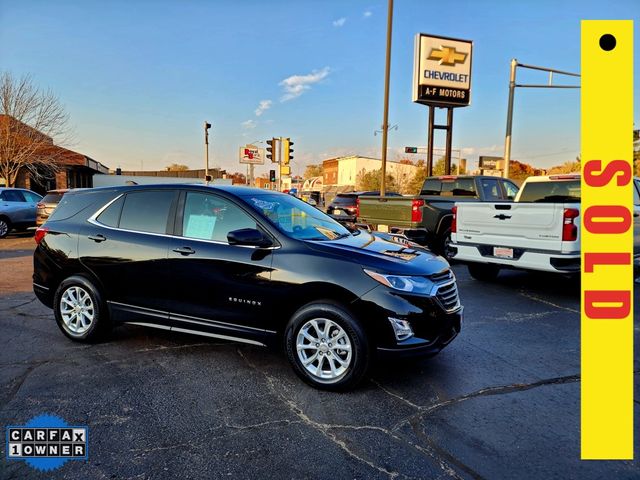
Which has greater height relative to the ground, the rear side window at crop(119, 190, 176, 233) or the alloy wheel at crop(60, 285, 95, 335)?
the rear side window at crop(119, 190, 176, 233)

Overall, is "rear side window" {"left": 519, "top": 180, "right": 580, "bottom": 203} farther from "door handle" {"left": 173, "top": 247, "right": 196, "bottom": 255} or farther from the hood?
"door handle" {"left": 173, "top": 247, "right": 196, "bottom": 255}

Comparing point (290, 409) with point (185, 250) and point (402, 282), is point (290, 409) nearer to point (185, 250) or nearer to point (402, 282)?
point (402, 282)

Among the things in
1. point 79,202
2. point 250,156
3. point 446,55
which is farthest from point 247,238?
point 250,156

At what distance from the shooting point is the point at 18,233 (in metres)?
16.1

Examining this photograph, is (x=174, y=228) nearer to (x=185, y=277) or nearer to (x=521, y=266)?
(x=185, y=277)

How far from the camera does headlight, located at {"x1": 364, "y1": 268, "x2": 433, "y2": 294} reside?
3.38m

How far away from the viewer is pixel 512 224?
673 cm

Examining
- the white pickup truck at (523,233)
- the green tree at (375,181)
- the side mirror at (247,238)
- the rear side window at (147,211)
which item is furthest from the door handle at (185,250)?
the green tree at (375,181)

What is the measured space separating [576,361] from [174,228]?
413cm

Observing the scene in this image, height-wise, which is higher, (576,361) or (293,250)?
(293,250)

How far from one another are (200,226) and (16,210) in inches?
553

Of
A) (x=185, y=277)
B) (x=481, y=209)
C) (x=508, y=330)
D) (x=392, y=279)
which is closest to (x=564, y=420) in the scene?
(x=392, y=279)

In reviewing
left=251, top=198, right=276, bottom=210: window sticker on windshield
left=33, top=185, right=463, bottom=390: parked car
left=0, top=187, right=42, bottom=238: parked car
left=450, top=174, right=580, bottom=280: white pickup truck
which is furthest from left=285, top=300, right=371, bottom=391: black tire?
left=0, top=187, right=42, bottom=238: parked car

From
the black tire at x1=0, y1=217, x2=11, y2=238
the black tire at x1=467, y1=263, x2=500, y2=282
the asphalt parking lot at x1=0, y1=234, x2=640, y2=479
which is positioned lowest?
the asphalt parking lot at x1=0, y1=234, x2=640, y2=479
